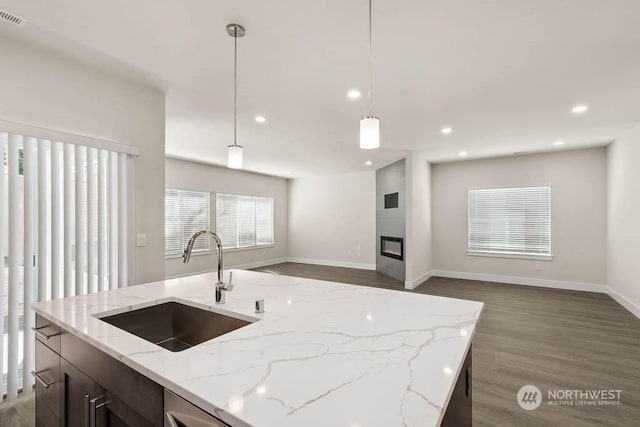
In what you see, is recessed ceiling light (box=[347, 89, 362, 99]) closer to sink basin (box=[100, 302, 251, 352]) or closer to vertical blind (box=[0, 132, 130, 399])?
vertical blind (box=[0, 132, 130, 399])

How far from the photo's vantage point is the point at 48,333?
4.99 feet

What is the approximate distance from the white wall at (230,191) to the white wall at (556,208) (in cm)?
441

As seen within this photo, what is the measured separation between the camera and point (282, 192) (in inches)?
350

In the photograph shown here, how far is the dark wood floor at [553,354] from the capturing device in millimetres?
2082

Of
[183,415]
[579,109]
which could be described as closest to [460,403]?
[183,415]

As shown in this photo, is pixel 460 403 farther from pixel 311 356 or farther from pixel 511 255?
pixel 511 255

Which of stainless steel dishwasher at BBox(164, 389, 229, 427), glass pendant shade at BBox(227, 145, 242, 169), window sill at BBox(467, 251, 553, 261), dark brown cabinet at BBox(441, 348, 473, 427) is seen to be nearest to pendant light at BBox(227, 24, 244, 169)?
glass pendant shade at BBox(227, 145, 242, 169)

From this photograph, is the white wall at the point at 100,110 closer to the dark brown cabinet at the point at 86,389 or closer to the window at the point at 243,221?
the dark brown cabinet at the point at 86,389

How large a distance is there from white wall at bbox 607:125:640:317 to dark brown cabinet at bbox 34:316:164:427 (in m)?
5.45

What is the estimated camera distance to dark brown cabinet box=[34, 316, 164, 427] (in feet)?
3.30

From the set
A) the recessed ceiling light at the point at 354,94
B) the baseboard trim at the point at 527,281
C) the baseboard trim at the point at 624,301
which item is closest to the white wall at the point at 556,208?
the baseboard trim at the point at 527,281

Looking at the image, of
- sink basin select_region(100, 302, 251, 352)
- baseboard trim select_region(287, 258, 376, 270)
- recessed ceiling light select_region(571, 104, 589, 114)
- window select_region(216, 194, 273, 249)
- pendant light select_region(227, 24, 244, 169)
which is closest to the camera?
sink basin select_region(100, 302, 251, 352)

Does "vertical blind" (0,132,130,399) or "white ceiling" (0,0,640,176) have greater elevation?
"white ceiling" (0,0,640,176)

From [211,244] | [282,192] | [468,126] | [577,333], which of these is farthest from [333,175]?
[577,333]
